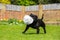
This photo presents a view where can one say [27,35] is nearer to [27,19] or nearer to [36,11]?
[27,19]

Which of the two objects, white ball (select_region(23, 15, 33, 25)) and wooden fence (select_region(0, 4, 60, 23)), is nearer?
white ball (select_region(23, 15, 33, 25))

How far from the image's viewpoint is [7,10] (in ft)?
86.7

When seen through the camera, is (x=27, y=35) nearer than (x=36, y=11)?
Yes

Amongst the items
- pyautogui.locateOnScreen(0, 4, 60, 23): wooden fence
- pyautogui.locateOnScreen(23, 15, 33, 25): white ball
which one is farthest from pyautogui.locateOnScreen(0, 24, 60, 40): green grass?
pyautogui.locateOnScreen(0, 4, 60, 23): wooden fence

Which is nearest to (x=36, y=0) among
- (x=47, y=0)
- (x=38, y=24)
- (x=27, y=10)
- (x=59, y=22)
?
(x=47, y=0)

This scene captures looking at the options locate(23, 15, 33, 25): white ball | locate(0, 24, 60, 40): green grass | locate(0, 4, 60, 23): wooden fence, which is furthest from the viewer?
locate(0, 4, 60, 23): wooden fence

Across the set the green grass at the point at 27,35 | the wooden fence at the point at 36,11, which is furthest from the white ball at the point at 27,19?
the wooden fence at the point at 36,11

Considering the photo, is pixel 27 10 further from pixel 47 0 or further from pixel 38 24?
pixel 38 24

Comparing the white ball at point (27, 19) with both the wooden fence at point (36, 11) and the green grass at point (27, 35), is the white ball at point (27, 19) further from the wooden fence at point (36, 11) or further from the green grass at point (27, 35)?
the wooden fence at point (36, 11)

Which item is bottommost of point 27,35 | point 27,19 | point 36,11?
point 36,11

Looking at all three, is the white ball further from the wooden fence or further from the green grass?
the wooden fence

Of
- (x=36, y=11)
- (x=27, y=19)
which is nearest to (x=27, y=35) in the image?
(x=27, y=19)

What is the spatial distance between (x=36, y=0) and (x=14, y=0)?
8.97 ft

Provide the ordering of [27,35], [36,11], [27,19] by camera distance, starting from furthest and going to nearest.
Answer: [36,11]
[27,35]
[27,19]
